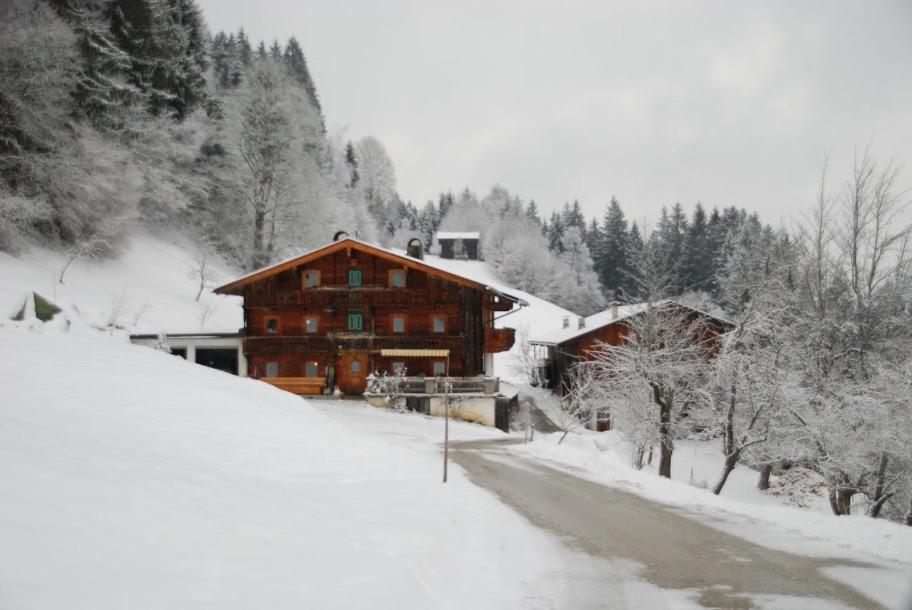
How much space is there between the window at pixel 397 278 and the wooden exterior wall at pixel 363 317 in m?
0.18

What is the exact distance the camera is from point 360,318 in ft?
118

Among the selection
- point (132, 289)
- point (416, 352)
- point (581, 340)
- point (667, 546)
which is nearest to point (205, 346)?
point (132, 289)

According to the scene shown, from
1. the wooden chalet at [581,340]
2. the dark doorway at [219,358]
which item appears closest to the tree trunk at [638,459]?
the wooden chalet at [581,340]

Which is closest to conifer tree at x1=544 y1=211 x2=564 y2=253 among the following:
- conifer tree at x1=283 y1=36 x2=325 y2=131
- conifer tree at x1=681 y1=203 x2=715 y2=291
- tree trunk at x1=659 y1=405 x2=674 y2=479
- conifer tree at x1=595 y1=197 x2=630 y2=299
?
conifer tree at x1=595 y1=197 x2=630 y2=299

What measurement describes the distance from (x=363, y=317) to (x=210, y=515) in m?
29.8

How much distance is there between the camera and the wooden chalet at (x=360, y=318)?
35281mm

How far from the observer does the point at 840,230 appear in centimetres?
2158

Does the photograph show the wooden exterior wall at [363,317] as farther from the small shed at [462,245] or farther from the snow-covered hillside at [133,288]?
the small shed at [462,245]

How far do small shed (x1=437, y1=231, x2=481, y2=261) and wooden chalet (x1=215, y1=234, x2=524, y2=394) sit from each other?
7060cm

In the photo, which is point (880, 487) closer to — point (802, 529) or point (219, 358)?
point (802, 529)

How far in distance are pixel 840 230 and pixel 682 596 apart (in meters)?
19.8

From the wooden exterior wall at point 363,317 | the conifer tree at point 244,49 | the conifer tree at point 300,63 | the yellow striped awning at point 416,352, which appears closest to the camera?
the yellow striped awning at point 416,352

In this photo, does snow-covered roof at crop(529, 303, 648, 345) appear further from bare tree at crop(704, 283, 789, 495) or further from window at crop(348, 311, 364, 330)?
bare tree at crop(704, 283, 789, 495)

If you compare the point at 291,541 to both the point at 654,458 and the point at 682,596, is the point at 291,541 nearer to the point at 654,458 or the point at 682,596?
the point at 682,596
